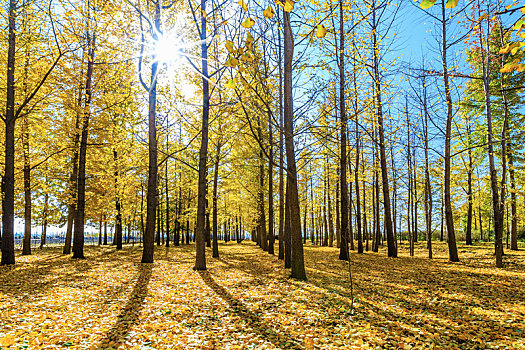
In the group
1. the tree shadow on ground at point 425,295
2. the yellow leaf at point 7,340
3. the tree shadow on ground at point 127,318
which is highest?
the yellow leaf at point 7,340

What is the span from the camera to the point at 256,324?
4527 mm

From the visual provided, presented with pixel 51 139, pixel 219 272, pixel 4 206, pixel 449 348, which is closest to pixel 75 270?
pixel 4 206

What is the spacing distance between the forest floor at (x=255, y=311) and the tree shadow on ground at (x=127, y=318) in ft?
0.05

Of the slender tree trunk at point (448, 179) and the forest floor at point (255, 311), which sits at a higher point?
the slender tree trunk at point (448, 179)

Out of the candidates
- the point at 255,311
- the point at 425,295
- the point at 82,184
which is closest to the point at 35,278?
the point at 82,184

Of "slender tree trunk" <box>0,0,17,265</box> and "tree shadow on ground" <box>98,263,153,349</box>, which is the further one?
"slender tree trunk" <box>0,0,17,265</box>

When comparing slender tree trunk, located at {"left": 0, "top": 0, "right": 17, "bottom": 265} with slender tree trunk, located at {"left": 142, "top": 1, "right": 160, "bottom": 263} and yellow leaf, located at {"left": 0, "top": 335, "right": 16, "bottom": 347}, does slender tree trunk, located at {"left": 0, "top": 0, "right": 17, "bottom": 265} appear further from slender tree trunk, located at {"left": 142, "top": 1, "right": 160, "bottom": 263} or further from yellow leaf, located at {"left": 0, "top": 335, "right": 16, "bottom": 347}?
yellow leaf, located at {"left": 0, "top": 335, "right": 16, "bottom": 347}

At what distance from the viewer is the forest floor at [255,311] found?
12.6 ft

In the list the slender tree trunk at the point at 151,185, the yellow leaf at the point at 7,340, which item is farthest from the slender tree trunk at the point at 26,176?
the yellow leaf at the point at 7,340

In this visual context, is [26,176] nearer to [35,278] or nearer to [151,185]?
[151,185]

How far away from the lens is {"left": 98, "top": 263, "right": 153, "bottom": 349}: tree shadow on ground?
375cm

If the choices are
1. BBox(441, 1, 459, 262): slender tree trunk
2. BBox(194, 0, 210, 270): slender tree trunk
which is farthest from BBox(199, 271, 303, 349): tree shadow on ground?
BBox(441, 1, 459, 262): slender tree trunk

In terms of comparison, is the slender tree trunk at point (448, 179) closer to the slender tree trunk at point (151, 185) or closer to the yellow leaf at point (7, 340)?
the slender tree trunk at point (151, 185)

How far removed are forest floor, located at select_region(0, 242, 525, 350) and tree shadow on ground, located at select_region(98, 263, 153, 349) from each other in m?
0.02
